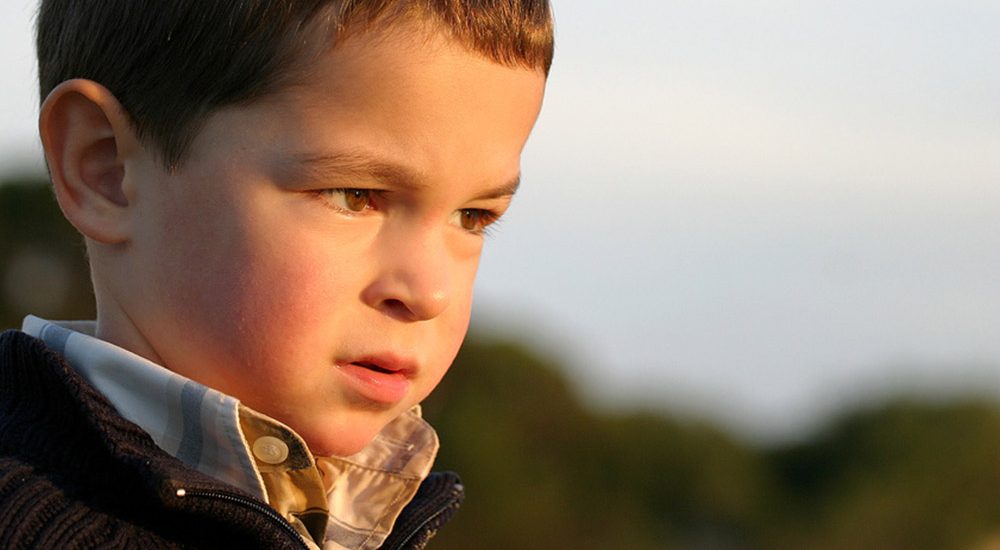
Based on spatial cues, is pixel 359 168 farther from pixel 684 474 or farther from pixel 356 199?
pixel 684 474

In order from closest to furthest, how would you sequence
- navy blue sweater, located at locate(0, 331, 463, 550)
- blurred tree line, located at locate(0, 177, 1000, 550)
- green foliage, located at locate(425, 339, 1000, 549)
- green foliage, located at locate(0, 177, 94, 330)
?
navy blue sweater, located at locate(0, 331, 463, 550) → green foliage, located at locate(0, 177, 94, 330) → blurred tree line, located at locate(0, 177, 1000, 550) → green foliage, located at locate(425, 339, 1000, 549)

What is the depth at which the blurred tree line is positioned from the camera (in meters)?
8.01

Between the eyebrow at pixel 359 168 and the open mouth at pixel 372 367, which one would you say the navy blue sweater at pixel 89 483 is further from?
the eyebrow at pixel 359 168

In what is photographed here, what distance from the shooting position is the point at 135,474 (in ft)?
6.81

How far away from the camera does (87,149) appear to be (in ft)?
7.51

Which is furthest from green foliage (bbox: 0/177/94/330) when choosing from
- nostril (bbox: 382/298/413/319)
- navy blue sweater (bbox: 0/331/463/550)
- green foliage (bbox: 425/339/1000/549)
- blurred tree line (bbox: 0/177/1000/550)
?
nostril (bbox: 382/298/413/319)

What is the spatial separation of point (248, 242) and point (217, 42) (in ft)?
1.05

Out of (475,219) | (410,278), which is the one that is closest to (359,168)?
(410,278)

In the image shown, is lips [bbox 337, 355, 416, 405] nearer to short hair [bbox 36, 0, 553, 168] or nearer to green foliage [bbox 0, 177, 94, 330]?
short hair [bbox 36, 0, 553, 168]

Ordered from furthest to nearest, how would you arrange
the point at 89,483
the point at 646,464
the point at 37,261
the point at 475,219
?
the point at 646,464 → the point at 37,261 → the point at 475,219 → the point at 89,483

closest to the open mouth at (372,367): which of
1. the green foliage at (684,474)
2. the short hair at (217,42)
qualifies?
the short hair at (217,42)

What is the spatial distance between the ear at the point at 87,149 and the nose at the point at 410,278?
1.38ft

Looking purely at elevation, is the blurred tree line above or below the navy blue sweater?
below

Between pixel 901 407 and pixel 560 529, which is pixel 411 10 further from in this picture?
pixel 901 407
